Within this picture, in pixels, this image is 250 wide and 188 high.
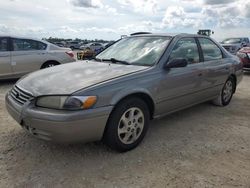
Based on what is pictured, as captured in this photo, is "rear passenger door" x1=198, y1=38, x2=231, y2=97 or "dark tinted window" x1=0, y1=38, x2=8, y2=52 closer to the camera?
"rear passenger door" x1=198, y1=38, x2=231, y2=97

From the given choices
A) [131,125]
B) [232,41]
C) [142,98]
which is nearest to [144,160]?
[131,125]

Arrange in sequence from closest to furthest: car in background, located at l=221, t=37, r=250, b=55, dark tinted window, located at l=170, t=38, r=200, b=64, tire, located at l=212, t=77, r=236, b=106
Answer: dark tinted window, located at l=170, t=38, r=200, b=64
tire, located at l=212, t=77, r=236, b=106
car in background, located at l=221, t=37, r=250, b=55

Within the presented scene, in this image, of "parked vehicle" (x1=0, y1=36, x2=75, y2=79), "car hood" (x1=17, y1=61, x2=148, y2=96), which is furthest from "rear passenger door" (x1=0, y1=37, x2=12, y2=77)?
"car hood" (x1=17, y1=61, x2=148, y2=96)

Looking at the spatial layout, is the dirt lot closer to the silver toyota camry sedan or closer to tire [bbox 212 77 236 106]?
the silver toyota camry sedan

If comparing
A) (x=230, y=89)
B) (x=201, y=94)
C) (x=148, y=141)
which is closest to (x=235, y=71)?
(x=230, y=89)

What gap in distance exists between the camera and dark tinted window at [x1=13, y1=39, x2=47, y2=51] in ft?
25.2

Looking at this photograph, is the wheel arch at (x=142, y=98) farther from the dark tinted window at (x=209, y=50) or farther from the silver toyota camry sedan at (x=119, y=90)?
the dark tinted window at (x=209, y=50)

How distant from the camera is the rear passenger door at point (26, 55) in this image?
301 inches

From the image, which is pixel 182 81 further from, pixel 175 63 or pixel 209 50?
pixel 209 50

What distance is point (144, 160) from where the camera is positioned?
10.9ft

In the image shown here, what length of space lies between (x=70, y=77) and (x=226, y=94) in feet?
11.8

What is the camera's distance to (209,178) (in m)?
2.94

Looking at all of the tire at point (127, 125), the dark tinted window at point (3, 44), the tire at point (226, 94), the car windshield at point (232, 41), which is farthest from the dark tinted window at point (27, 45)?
the car windshield at point (232, 41)

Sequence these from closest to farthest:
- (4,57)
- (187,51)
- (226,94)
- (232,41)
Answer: (187,51)
(226,94)
(4,57)
(232,41)
